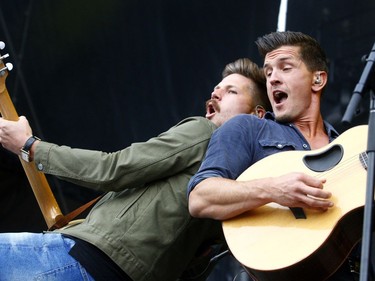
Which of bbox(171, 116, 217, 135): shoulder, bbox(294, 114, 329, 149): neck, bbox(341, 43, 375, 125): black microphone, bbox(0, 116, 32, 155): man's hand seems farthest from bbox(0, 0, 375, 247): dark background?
bbox(341, 43, 375, 125): black microphone

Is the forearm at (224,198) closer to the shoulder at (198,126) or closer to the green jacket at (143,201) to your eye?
the green jacket at (143,201)

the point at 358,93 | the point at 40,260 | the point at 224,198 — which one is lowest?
the point at 40,260

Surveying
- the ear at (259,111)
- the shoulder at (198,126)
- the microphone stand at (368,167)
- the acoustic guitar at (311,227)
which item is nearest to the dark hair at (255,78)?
the ear at (259,111)

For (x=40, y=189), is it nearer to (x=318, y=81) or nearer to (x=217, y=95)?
(x=217, y=95)

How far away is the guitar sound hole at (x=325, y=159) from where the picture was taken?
2326 millimetres

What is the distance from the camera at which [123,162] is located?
2.54 m

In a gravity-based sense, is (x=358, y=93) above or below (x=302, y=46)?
above

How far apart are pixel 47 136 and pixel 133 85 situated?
0.51m

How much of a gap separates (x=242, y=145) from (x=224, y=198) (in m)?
0.27

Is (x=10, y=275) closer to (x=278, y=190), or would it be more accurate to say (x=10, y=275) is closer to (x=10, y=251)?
(x=10, y=251)

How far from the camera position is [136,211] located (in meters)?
2.52

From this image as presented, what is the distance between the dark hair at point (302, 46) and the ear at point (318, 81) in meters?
A: 0.02

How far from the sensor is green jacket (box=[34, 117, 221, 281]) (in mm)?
2477

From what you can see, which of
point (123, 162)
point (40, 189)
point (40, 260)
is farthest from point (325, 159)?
point (40, 189)
